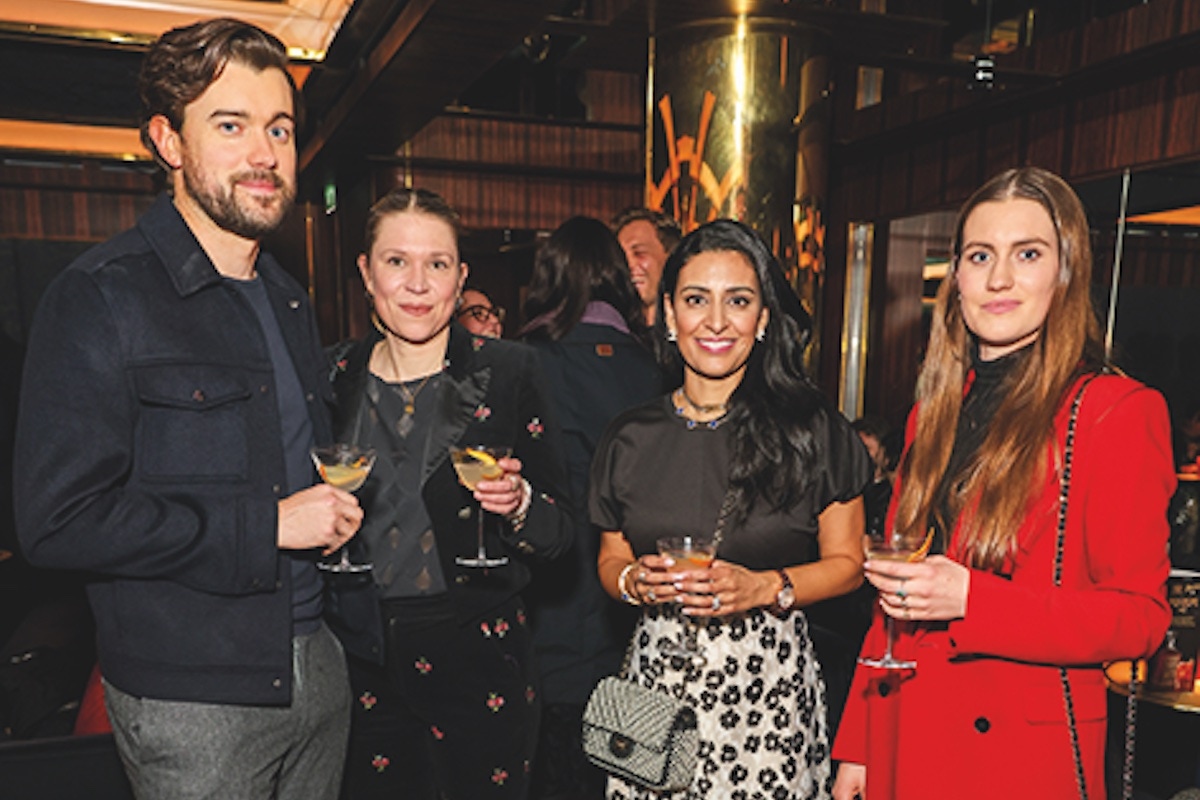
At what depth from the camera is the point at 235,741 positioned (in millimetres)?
1523

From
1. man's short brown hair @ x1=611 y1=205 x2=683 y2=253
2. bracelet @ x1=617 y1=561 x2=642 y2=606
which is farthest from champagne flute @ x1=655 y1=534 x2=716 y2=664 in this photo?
man's short brown hair @ x1=611 y1=205 x2=683 y2=253

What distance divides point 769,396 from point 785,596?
510 millimetres

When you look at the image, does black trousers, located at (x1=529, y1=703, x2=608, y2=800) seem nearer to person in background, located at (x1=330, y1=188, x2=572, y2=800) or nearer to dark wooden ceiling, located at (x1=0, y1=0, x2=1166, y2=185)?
person in background, located at (x1=330, y1=188, x2=572, y2=800)

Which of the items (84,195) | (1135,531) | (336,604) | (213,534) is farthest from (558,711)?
(84,195)

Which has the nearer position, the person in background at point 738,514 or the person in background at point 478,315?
the person in background at point 738,514

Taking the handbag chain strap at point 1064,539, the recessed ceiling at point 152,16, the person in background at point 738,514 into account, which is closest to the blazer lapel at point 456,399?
the person in background at point 738,514

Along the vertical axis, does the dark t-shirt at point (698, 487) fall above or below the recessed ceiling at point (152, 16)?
below

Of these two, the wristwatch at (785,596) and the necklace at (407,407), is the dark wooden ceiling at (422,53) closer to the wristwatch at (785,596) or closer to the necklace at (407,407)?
the necklace at (407,407)

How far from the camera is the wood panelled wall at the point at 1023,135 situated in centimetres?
468

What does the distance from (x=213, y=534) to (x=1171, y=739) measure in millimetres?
3472

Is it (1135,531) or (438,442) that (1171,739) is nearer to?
(1135,531)

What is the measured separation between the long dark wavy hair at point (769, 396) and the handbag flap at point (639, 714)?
460mm

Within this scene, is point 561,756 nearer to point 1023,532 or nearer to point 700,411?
point 700,411

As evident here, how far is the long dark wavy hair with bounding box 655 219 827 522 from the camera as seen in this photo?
6.38ft
